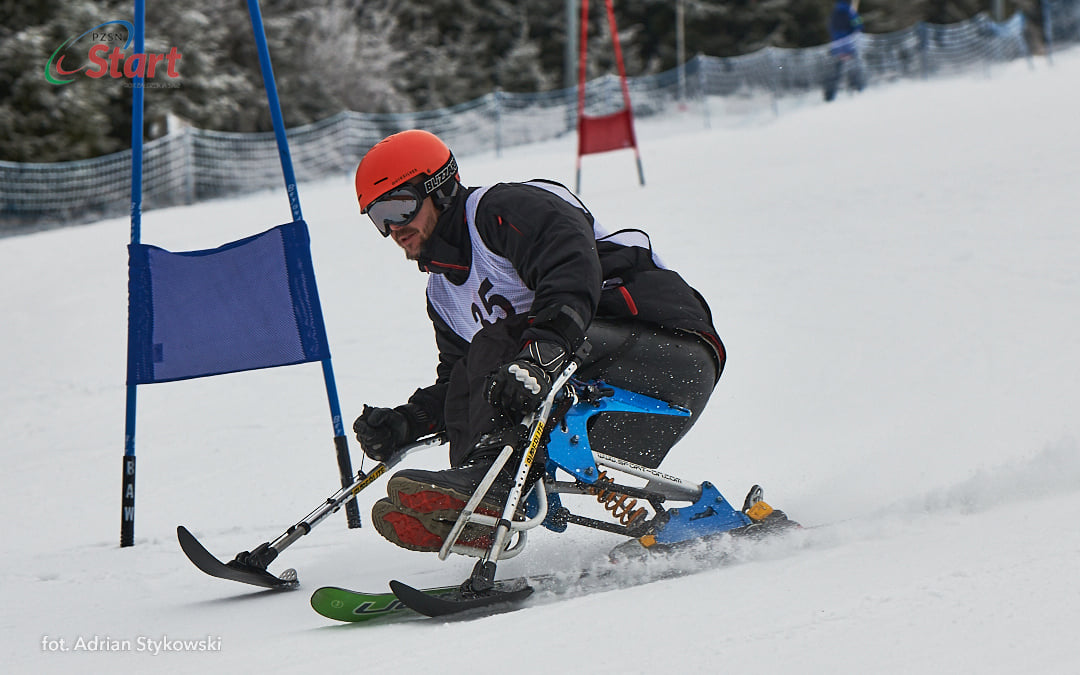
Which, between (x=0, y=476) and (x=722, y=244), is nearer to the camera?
(x=0, y=476)

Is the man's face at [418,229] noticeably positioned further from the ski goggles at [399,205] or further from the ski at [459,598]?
the ski at [459,598]

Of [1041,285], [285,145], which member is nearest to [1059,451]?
[285,145]

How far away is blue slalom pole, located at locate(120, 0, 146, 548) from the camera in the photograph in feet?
13.5

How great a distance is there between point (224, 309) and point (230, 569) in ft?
4.59

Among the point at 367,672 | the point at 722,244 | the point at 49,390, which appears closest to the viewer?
the point at 367,672

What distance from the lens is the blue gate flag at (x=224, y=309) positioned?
425 centimetres

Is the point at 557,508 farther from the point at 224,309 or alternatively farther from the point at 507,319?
the point at 224,309

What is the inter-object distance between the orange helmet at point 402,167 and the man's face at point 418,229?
6 cm

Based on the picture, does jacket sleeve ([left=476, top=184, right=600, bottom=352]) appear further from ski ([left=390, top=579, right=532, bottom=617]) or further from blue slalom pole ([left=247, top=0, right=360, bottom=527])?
blue slalom pole ([left=247, top=0, right=360, bottom=527])

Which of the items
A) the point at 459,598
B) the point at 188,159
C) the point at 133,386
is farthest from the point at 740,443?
the point at 188,159

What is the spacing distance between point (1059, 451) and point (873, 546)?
111 centimetres

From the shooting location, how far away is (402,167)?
3154 millimetres

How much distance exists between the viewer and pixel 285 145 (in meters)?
4.44

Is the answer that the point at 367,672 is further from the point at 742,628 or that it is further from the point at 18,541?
the point at 18,541
